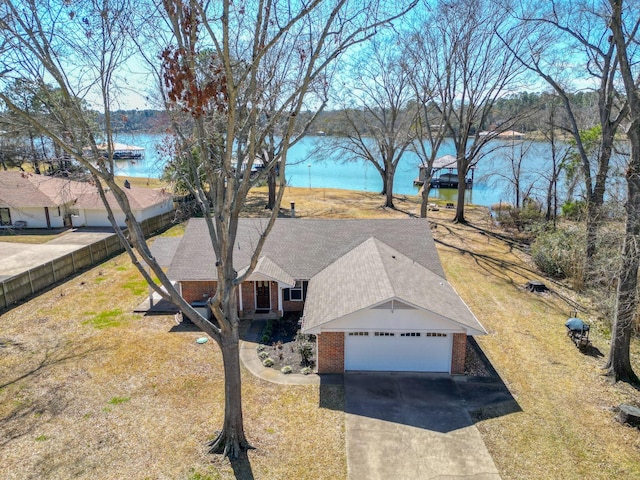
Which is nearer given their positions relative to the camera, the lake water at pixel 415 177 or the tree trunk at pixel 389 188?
the tree trunk at pixel 389 188

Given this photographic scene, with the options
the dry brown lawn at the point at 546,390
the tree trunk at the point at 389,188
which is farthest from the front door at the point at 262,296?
the tree trunk at the point at 389,188

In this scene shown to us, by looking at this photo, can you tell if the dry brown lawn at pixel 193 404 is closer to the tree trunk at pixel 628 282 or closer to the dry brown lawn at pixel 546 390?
the dry brown lawn at pixel 546 390

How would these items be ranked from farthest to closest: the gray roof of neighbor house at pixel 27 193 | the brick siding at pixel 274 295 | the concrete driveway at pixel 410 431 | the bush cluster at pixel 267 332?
1. the gray roof of neighbor house at pixel 27 193
2. the brick siding at pixel 274 295
3. the bush cluster at pixel 267 332
4. the concrete driveway at pixel 410 431

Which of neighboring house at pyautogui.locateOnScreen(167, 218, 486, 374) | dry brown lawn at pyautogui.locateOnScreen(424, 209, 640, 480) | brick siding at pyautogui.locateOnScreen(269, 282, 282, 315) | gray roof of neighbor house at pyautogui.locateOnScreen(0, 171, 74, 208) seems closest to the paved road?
gray roof of neighbor house at pyautogui.locateOnScreen(0, 171, 74, 208)

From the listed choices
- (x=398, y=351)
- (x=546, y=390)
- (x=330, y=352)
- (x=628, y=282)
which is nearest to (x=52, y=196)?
(x=330, y=352)

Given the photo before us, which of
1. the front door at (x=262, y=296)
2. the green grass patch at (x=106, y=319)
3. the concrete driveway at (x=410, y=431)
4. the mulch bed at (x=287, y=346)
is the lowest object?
the concrete driveway at (x=410, y=431)

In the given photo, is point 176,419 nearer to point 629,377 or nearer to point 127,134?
point 127,134
